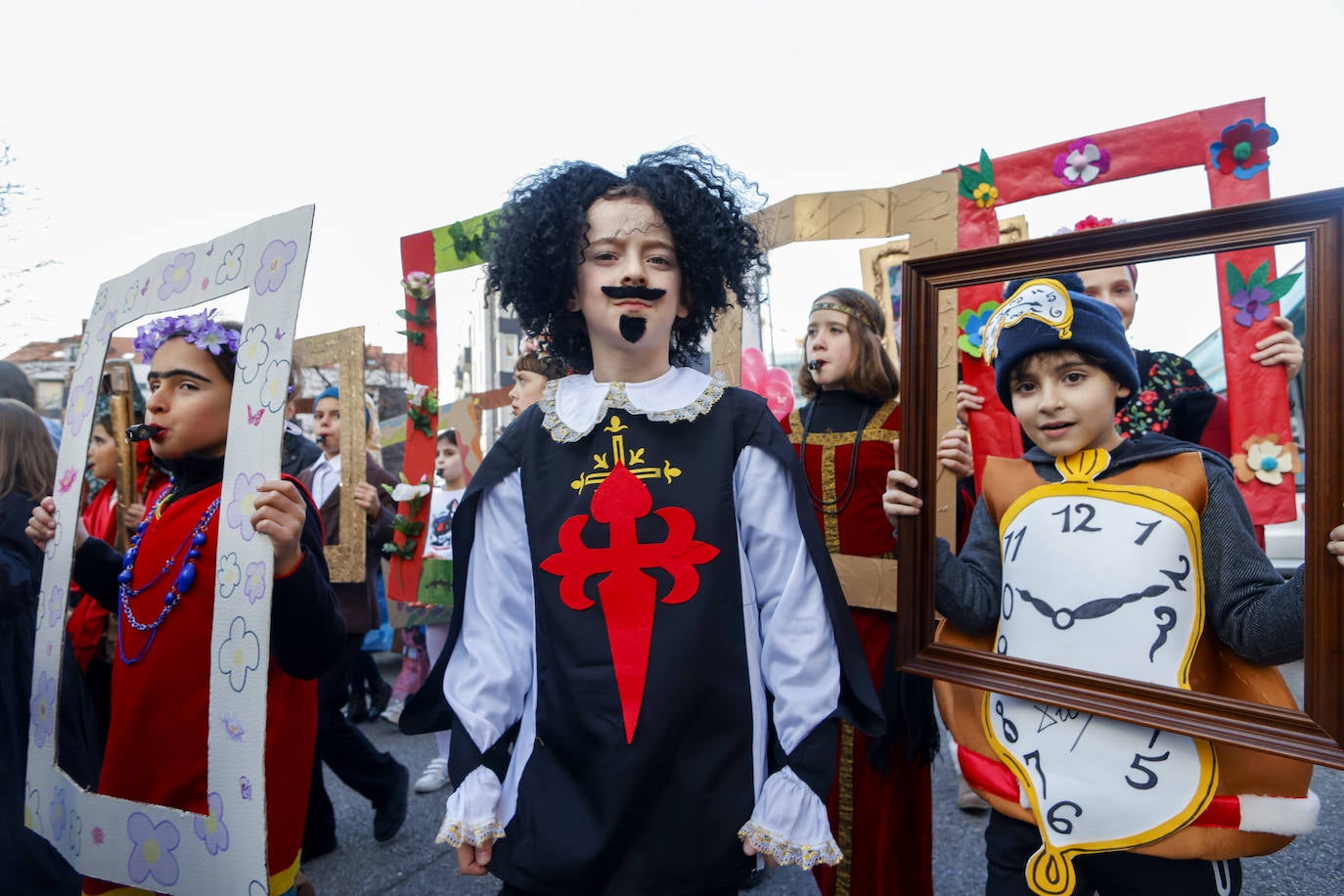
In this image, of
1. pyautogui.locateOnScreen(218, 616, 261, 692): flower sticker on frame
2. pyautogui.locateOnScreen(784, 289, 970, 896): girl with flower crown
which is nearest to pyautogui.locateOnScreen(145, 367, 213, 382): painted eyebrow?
pyautogui.locateOnScreen(218, 616, 261, 692): flower sticker on frame

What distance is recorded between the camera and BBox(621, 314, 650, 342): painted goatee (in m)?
1.66

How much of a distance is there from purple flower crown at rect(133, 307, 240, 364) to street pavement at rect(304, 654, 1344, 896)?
2079 mm

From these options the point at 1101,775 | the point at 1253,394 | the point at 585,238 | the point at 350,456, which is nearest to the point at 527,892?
the point at 1101,775

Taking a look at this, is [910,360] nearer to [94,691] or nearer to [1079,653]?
[1079,653]

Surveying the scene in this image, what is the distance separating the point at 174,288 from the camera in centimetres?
193

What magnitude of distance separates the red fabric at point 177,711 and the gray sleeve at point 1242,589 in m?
1.89

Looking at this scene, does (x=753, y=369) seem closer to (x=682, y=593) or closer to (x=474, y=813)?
(x=682, y=593)

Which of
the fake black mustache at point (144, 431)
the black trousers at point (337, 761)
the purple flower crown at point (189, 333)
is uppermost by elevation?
the purple flower crown at point (189, 333)

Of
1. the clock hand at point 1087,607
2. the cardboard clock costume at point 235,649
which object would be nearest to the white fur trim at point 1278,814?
the clock hand at point 1087,607

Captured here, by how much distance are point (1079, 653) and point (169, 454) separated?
2076mm

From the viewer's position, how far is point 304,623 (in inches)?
73.2

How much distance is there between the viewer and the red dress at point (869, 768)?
2.37m

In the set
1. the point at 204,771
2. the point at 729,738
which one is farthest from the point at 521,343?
the point at 729,738

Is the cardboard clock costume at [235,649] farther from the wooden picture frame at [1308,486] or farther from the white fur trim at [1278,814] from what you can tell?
the white fur trim at [1278,814]
